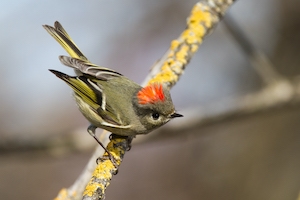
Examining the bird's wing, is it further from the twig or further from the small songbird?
the twig

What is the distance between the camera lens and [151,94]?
2.64 meters

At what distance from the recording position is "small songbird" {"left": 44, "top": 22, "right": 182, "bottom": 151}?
8.89 feet

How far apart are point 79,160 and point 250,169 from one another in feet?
7.81

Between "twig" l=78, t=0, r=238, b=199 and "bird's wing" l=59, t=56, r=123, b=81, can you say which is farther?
"bird's wing" l=59, t=56, r=123, b=81

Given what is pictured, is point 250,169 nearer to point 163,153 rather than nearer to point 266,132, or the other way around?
point 266,132

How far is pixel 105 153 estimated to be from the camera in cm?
243

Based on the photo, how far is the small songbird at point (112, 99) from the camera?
2711 millimetres

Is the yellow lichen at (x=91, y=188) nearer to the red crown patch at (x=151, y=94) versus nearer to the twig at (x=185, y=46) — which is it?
the twig at (x=185, y=46)

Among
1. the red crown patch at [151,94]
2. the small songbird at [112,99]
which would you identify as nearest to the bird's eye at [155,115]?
the small songbird at [112,99]

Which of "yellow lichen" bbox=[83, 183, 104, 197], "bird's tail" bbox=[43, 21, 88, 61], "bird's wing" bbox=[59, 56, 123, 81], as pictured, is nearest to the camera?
"yellow lichen" bbox=[83, 183, 104, 197]

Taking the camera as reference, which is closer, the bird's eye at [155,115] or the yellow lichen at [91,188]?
the yellow lichen at [91,188]

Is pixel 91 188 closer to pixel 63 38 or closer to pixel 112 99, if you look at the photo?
pixel 112 99

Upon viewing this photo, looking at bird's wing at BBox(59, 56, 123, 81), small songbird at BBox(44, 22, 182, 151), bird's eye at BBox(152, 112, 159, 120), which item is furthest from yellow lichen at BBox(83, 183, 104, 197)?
bird's wing at BBox(59, 56, 123, 81)

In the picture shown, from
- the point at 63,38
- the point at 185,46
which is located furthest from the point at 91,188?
the point at 63,38
